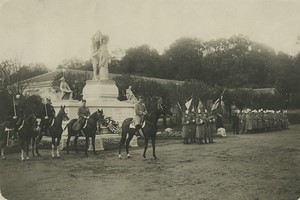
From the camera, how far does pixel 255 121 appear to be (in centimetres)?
2761

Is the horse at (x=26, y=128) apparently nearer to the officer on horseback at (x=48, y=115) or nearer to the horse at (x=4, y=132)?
the horse at (x=4, y=132)

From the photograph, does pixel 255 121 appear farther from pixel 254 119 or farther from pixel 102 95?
pixel 102 95

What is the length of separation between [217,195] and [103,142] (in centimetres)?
1061

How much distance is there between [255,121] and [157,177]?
63.5ft

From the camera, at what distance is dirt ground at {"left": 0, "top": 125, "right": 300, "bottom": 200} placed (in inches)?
304

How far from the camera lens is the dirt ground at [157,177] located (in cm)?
773

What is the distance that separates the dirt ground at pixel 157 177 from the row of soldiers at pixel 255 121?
12.9 metres

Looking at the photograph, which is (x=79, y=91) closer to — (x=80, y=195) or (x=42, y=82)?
(x=42, y=82)

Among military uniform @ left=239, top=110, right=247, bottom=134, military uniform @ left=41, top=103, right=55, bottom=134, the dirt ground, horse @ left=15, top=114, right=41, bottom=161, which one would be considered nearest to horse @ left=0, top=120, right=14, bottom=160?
horse @ left=15, top=114, right=41, bottom=161

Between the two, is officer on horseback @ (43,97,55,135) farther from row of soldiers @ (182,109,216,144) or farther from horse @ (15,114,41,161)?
row of soldiers @ (182,109,216,144)

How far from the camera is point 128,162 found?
12.3 metres

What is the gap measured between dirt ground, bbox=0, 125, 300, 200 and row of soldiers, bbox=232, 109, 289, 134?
12.9 metres

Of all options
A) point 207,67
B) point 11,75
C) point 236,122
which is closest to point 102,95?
point 11,75

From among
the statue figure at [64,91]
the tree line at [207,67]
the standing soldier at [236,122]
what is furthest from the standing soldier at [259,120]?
the statue figure at [64,91]
